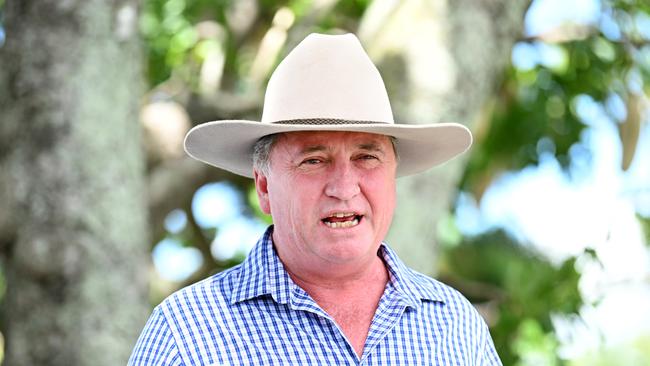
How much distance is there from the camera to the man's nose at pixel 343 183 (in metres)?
2.25

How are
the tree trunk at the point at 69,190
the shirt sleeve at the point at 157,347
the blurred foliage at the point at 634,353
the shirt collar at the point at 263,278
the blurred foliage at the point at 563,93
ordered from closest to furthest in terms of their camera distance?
the shirt sleeve at the point at 157,347 < the shirt collar at the point at 263,278 < the tree trunk at the point at 69,190 < the blurred foliage at the point at 563,93 < the blurred foliage at the point at 634,353

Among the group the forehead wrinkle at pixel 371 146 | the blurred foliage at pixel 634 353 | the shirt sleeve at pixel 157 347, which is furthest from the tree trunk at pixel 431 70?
the blurred foliage at pixel 634 353

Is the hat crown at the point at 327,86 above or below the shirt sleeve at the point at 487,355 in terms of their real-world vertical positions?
above

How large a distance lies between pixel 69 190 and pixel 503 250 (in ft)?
12.4

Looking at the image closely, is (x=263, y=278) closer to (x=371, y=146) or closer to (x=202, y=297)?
(x=202, y=297)

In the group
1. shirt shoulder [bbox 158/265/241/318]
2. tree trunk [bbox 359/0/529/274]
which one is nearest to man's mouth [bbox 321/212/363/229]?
shirt shoulder [bbox 158/265/241/318]

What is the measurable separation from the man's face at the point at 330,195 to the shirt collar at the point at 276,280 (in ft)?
0.14

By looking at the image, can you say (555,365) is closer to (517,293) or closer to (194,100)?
(517,293)

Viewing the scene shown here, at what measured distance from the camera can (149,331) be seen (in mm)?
2256

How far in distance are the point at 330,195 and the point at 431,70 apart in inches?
95.4

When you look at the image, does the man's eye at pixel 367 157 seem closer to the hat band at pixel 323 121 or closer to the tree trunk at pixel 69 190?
the hat band at pixel 323 121

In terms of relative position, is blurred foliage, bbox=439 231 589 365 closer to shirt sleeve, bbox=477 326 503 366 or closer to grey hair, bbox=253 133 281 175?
shirt sleeve, bbox=477 326 503 366

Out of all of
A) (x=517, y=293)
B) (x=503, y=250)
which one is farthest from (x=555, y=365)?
(x=503, y=250)

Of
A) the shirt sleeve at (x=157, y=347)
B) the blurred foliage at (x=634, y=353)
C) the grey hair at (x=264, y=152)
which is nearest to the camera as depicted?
the shirt sleeve at (x=157, y=347)
